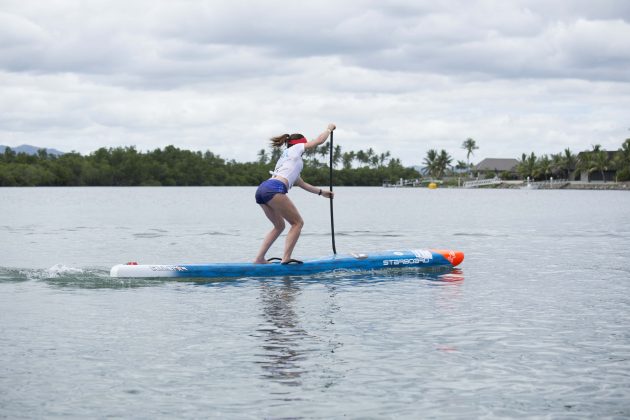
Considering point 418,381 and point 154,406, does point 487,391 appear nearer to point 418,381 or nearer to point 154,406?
point 418,381

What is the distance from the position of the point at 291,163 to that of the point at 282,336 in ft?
17.7

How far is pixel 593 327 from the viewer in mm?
11797

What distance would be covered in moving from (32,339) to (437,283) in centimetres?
853

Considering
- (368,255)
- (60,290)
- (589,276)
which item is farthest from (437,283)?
(60,290)

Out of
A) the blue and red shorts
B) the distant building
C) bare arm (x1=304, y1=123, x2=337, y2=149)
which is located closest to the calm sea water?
the blue and red shorts

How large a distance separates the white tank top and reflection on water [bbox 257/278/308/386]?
2.12 metres

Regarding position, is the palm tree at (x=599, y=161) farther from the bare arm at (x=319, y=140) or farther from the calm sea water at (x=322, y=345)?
the bare arm at (x=319, y=140)

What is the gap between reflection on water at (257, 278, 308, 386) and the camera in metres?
9.05

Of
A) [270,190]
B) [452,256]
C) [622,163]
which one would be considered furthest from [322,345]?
[622,163]

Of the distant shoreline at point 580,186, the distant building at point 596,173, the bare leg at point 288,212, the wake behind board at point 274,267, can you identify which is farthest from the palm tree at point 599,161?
the bare leg at point 288,212

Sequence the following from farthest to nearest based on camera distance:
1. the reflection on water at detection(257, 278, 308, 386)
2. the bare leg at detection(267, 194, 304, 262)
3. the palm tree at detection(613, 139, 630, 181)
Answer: the palm tree at detection(613, 139, 630, 181), the bare leg at detection(267, 194, 304, 262), the reflection on water at detection(257, 278, 308, 386)

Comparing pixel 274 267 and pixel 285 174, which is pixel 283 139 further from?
pixel 274 267

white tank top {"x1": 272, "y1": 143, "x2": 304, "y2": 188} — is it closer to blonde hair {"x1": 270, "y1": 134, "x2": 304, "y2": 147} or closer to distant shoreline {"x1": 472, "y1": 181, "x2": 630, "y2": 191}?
blonde hair {"x1": 270, "y1": 134, "x2": 304, "y2": 147}

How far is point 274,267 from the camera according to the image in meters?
16.8
